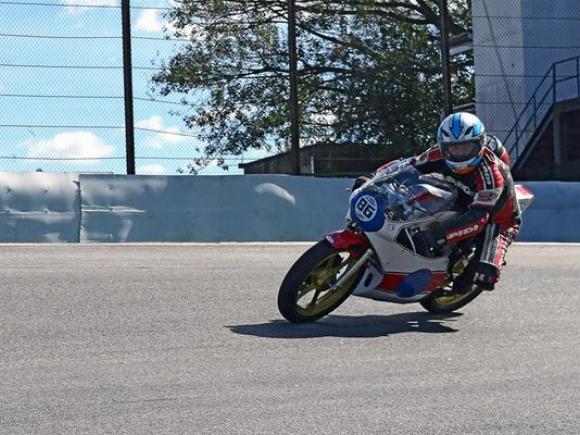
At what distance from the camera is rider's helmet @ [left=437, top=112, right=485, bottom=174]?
26.2 ft

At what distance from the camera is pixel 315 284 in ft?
25.2

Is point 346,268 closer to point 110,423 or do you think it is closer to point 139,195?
point 110,423

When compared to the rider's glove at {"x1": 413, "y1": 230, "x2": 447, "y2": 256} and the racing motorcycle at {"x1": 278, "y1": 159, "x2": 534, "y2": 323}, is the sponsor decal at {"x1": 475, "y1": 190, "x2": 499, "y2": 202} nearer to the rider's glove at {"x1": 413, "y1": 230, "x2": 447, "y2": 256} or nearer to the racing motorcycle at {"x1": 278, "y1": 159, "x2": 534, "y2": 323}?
the racing motorcycle at {"x1": 278, "y1": 159, "x2": 534, "y2": 323}

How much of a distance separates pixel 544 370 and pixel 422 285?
159cm

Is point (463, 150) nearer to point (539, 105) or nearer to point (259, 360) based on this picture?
point (259, 360)

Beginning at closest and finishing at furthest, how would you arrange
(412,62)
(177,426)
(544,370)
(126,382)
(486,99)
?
1. (177,426)
2. (126,382)
3. (544,370)
4. (486,99)
5. (412,62)

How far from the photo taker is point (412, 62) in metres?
31.4

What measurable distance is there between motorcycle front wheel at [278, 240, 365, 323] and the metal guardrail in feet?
60.5

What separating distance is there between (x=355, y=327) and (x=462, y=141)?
1445 millimetres

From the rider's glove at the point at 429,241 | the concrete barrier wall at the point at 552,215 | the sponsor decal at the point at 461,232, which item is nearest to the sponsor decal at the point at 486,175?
the sponsor decal at the point at 461,232

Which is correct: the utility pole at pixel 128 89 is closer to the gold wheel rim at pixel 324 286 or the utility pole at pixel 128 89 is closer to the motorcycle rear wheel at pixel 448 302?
the motorcycle rear wheel at pixel 448 302

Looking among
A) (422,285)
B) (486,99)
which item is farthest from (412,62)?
(422,285)

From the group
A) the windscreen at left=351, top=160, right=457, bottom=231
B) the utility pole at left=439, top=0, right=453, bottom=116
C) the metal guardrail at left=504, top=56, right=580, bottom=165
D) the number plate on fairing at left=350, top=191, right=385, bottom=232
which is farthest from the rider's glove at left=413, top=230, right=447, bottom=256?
the metal guardrail at left=504, top=56, right=580, bottom=165

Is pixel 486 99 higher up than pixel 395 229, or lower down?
higher up
